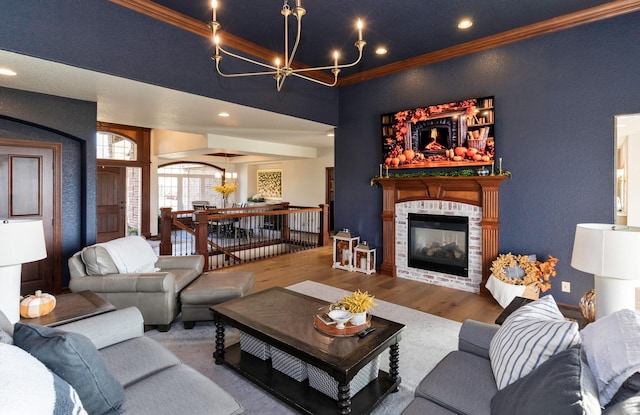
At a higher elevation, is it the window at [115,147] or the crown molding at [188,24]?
the crown molding at [188,24]

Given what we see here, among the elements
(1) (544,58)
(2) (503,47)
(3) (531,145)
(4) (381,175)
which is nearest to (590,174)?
(3) (531,145)

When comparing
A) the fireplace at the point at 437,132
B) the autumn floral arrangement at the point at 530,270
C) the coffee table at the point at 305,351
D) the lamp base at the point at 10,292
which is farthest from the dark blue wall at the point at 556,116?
the lamp base at the point at 10,292

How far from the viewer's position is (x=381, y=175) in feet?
17.3

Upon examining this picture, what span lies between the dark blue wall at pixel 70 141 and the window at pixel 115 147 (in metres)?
4.60

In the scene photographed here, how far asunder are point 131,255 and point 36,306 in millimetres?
1192

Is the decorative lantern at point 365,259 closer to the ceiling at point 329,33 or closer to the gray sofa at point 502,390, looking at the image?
the ceiling at point 329,33

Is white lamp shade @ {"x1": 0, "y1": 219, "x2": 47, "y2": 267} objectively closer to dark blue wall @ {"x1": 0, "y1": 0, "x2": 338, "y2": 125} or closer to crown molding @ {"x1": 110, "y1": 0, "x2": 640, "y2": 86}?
dark blue wall @ {"x1": 0, "y1": 0, "x2": 338, "y2": 125}

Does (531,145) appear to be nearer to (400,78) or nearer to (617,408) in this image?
(400,78)

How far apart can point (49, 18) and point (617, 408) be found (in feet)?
14.0

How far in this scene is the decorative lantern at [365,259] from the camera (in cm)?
532

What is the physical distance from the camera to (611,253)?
1.63m

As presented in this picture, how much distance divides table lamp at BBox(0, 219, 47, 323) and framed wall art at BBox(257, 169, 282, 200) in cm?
966

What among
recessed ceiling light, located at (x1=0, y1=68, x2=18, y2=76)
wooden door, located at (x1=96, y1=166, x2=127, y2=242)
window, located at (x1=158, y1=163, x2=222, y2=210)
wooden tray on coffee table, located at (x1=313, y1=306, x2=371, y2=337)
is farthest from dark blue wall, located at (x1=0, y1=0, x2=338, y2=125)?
window, located at (x1=158, y1=163, x2=222, y2=210)

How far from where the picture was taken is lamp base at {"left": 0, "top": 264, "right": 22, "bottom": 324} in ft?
6.48
